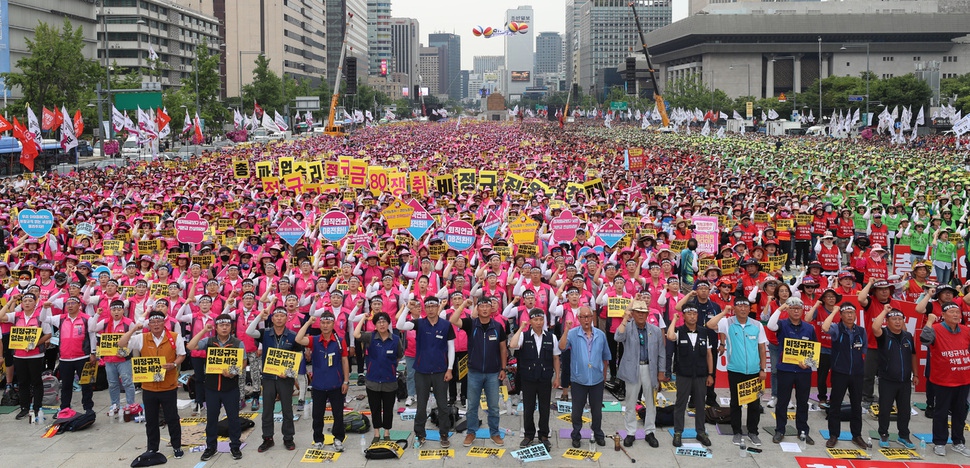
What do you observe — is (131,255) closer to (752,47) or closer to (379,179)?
(379,179)

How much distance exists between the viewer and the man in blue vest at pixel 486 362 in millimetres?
9406

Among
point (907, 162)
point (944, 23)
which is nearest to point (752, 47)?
point (944, 23)

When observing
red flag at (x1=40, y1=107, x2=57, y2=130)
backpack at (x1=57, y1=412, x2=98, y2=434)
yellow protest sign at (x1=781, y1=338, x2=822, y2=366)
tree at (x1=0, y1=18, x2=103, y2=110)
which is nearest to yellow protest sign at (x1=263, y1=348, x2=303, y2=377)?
backpack at (x1=57, y1=412, x2=98, y2=434)

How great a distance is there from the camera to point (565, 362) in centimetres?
1038

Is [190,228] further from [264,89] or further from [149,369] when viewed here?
[264,89]

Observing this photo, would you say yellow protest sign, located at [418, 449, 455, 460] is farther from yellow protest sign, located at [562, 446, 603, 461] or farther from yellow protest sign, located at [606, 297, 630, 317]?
yellow protest sign, located at [606, 297, 630, 317]

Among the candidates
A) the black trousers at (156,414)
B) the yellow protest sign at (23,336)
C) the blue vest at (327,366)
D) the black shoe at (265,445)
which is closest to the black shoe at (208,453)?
the black trousers at (156,414)

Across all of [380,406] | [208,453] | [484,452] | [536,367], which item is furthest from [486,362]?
[208,453]

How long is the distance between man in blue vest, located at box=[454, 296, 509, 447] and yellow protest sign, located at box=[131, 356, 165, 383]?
2986 mm

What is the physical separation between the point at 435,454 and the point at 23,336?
16.2 feet

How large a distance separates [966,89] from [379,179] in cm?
6786

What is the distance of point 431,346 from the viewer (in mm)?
9359

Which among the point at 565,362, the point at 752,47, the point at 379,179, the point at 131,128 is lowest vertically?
the point at 565,362

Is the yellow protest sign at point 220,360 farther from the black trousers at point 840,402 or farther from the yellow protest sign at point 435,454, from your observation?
the black trousers at point 840,402
